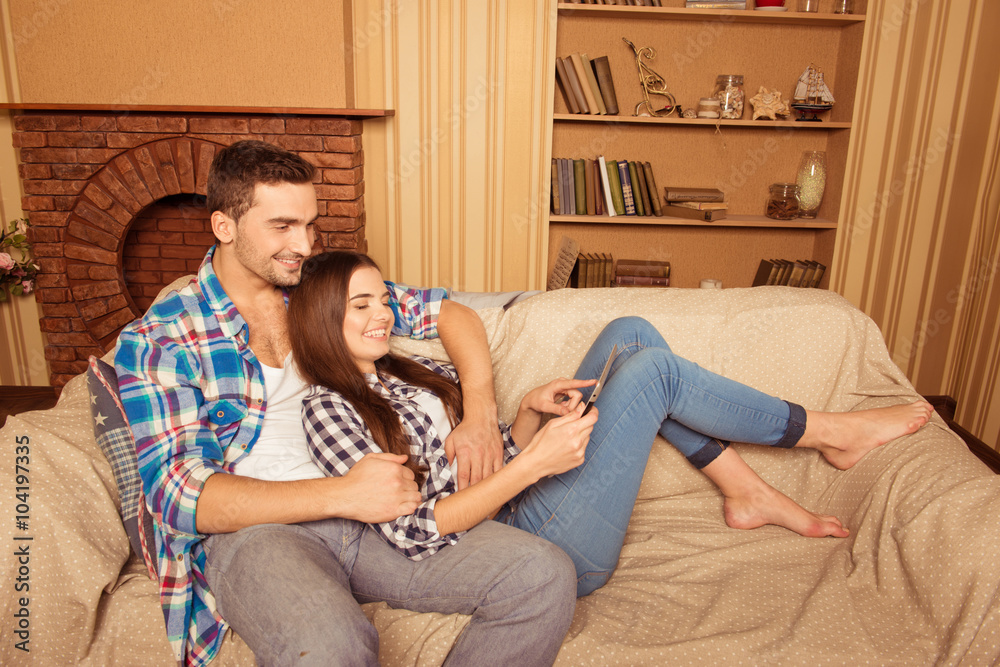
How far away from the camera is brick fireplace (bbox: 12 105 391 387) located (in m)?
2.68

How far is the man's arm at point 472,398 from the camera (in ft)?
4.48

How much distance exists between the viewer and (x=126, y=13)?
102 inches

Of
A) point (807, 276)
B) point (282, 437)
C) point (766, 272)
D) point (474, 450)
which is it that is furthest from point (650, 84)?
point (282, 437)

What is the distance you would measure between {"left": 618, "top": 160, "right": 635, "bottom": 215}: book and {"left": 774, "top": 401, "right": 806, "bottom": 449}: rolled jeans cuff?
174 centimetres

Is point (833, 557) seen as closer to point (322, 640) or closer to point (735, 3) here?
point (322, 640)

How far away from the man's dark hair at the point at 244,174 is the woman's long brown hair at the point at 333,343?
0.17 meters

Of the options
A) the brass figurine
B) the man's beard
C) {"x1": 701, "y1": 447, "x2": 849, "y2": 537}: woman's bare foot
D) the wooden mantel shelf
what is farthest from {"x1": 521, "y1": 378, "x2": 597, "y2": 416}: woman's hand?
the brass figurine

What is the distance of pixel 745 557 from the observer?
1400 millimetres

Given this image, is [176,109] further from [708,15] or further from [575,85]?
[708,15]

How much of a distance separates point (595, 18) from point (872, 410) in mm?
2174

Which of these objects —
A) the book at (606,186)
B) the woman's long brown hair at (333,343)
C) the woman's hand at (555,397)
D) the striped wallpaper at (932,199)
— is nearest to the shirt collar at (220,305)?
the woman's long brown hair at (333,343)

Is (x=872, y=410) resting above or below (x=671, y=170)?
below

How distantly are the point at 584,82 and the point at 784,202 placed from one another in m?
1.04

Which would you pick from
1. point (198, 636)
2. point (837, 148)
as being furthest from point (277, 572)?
point (837, 148)
